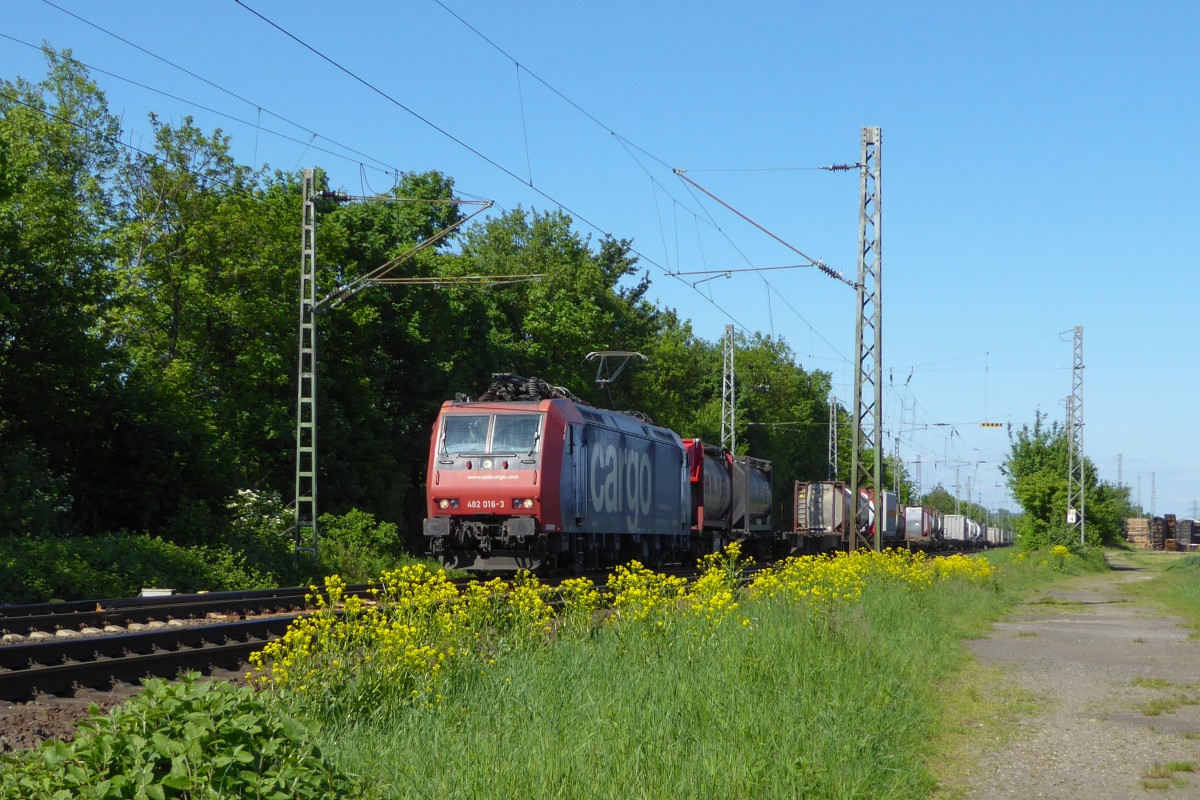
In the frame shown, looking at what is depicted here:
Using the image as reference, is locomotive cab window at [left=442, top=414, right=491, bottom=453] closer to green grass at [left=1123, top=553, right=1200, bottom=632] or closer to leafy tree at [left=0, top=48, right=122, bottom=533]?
leafy tree at [left=0, top=48, right=122, bottom=533]

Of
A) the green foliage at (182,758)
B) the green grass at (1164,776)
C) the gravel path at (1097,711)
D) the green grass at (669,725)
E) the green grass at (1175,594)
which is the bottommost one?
the green grass at (1175,594)

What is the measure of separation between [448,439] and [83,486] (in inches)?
347

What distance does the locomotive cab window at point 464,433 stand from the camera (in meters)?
22.2

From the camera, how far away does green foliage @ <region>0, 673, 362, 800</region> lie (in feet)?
15.9

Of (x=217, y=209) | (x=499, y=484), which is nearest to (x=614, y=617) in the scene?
(x=499, y=484)

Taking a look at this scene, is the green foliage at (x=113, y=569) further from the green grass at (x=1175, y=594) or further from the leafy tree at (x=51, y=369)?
the green grass at (x=1175, y=594)

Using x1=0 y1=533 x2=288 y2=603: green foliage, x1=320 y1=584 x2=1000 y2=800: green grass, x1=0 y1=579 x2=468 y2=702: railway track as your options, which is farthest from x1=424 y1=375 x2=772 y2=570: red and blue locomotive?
x1=320 y1=584 x2=1000 y2=800: green grass

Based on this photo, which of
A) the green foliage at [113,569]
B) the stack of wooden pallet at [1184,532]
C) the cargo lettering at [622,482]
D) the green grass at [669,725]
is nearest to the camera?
the green grass at [669,725]

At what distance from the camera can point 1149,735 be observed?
31.3ft

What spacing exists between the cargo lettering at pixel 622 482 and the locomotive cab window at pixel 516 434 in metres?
2.42

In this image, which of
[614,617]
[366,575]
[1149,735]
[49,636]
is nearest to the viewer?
[1149,735]

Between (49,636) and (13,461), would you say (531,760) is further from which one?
(13,461)

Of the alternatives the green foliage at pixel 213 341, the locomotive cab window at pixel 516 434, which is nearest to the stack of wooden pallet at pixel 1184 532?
the green foliage at pixel 213 341

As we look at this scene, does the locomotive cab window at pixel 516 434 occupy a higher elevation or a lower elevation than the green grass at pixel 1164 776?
higher
